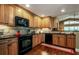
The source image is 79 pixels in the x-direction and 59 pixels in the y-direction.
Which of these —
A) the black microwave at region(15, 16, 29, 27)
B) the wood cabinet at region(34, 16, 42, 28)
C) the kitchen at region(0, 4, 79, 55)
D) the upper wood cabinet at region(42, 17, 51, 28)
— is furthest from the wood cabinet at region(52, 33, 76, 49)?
the black microwave at region(15, 16, 29, 27)

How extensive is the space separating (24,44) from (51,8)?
1.00 meters

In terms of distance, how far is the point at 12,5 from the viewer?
2291 millimetres

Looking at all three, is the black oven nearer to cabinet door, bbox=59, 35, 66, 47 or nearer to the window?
cabinet door, bbox=59, 35, 66, 47

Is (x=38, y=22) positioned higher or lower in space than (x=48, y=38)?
higher

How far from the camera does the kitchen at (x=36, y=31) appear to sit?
2271mm

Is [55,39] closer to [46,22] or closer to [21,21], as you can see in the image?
[46,22]

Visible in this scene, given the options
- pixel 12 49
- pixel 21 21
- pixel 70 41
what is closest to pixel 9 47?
pixel 12 49

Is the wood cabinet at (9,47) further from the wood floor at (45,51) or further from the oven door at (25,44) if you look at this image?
the wood floor at (45,51)

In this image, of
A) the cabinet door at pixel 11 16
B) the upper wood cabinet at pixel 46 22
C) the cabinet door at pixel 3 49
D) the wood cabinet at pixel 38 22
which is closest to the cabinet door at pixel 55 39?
the upper wood cabinet at pixel 46 22

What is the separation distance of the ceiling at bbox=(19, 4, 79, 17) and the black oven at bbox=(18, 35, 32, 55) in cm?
61

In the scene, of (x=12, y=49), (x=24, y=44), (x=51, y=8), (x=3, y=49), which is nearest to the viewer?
(x=3, y=49)

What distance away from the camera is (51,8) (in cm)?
240

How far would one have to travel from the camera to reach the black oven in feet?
7.85
